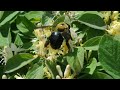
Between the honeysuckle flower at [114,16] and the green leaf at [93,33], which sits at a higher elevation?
the honeysuckle flower at [114,16]

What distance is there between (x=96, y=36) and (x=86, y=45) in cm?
5

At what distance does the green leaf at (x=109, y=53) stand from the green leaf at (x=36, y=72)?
0.14 meters

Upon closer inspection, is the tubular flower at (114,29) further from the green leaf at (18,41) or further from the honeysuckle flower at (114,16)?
the green leaf at (18,41)

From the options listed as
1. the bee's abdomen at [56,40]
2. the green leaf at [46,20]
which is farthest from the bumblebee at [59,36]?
the green leaf at [46,20]

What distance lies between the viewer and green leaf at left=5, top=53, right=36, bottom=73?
942mm

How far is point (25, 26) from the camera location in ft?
3.51

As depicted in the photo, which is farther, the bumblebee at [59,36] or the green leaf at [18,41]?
the green leaf at [18,41]

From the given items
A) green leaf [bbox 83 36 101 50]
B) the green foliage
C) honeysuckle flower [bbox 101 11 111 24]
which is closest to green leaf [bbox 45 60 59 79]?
the green foliage

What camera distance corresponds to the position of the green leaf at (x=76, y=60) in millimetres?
885
